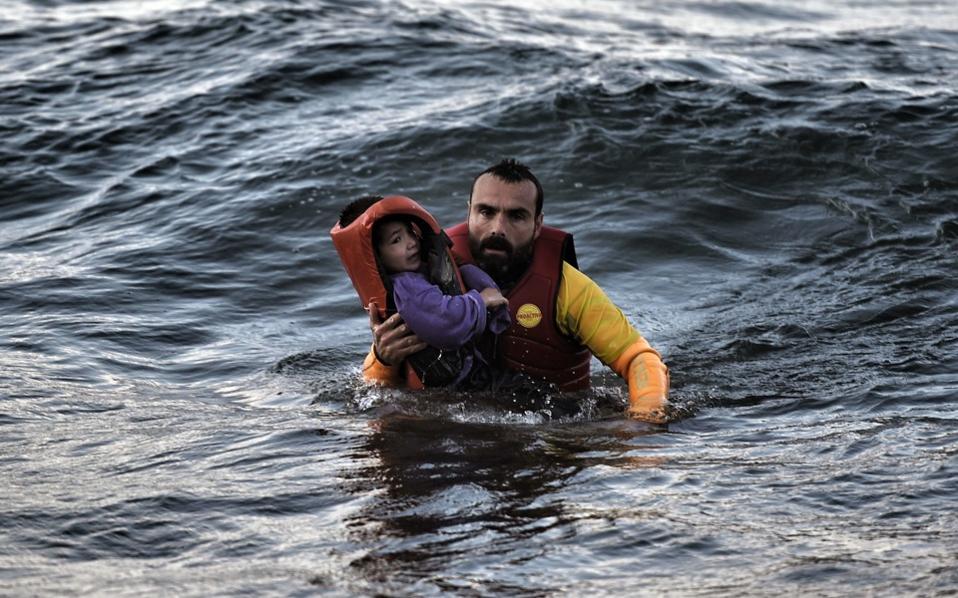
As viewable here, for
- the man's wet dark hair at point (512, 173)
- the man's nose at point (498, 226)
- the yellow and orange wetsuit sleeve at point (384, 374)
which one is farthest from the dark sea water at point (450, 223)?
the man's wet dark hair at point (512, 173)

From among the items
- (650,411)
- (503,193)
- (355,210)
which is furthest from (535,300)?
(355,210)

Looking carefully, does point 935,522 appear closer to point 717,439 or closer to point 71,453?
point 717,439

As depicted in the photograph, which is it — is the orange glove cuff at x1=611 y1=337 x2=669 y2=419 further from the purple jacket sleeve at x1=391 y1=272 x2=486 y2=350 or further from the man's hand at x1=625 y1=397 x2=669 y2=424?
the purple jacket sleeve at x1=391 y1=272 x2=486 y2=350

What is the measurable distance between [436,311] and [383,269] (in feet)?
1.16

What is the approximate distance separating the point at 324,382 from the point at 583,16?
43.3 ft

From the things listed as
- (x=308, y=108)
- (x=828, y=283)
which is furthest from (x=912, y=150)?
(x=308, y=108)

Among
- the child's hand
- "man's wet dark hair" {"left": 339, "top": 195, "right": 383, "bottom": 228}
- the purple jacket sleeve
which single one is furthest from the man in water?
"man's wet dark hair" {"left": 339, "top": 195, "right": 383, "bottom": 228}

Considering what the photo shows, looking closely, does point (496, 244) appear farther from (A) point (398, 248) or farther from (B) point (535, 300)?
(A) point (398, 248)

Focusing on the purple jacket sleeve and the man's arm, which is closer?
the purple jacket sleeve

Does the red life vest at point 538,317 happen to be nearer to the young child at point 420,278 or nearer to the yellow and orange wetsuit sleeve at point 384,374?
the young child at point 420,278

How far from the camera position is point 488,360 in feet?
23.8

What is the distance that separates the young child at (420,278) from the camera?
6434 mm

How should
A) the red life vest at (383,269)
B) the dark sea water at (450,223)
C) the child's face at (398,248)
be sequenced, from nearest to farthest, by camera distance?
the dark sea water at (450,223), the red life vest at (383,269), the child's face at (398,248)

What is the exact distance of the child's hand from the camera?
6.68 meters
